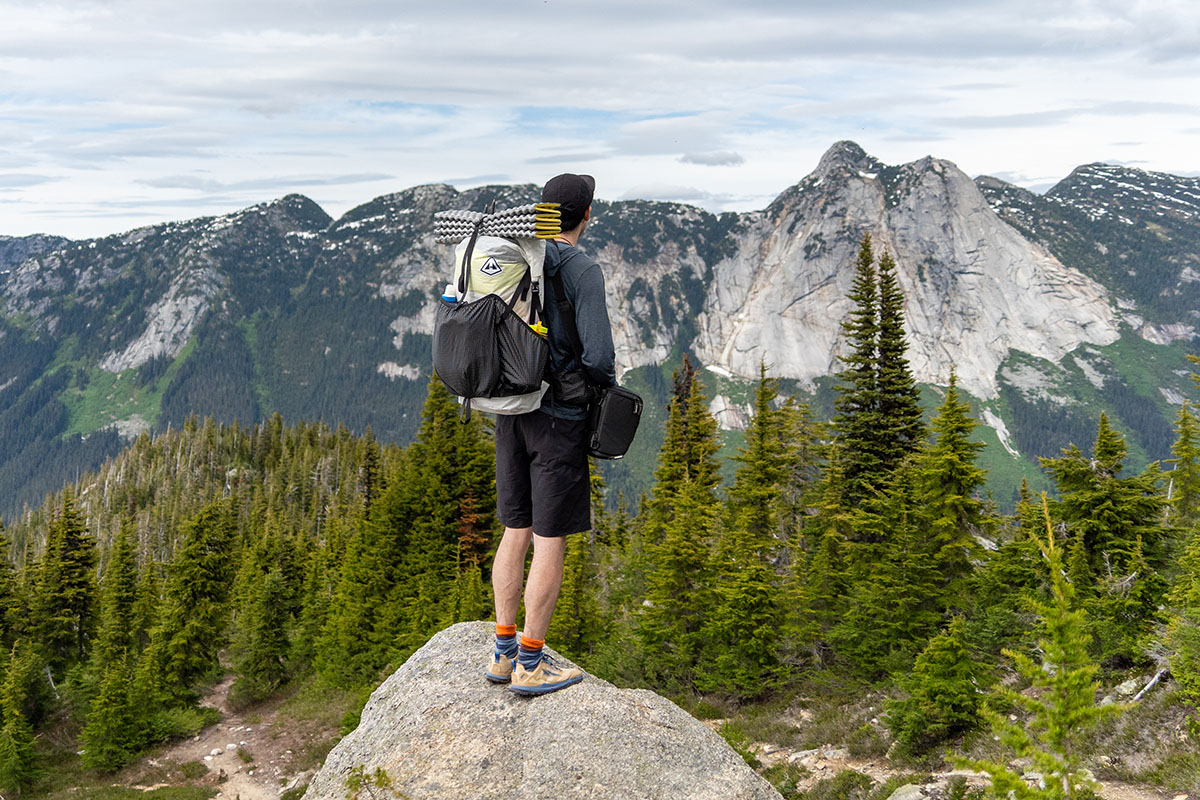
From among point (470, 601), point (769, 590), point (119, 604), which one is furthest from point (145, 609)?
point (769, 590)

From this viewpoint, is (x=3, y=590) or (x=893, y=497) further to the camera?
(x=3, y=590)

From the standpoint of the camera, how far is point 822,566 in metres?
22.2

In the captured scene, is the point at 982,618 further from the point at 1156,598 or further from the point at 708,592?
the point at 708,592

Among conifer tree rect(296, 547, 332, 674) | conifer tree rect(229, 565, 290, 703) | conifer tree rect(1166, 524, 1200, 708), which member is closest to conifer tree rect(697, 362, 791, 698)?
conifer tree rect(1166, 524, 1200, 708)

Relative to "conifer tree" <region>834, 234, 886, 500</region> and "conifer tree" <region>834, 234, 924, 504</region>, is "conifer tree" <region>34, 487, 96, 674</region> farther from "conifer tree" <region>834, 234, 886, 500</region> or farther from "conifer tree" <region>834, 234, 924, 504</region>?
"conifer tree" <region>834, 234, 924, 504</region>

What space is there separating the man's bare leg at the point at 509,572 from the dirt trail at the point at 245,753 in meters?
24.2

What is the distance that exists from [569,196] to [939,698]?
11.2 metres

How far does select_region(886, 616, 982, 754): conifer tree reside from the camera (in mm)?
13219

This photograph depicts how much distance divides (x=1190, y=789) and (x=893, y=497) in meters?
11.5

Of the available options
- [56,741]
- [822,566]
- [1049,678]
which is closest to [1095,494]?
[822,566]

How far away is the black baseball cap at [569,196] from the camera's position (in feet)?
23.3

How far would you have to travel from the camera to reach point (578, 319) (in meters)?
6.95

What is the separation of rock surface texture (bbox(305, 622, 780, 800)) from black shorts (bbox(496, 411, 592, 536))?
6.45 feet

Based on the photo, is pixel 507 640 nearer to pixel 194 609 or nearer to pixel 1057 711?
pixel 1057 711
